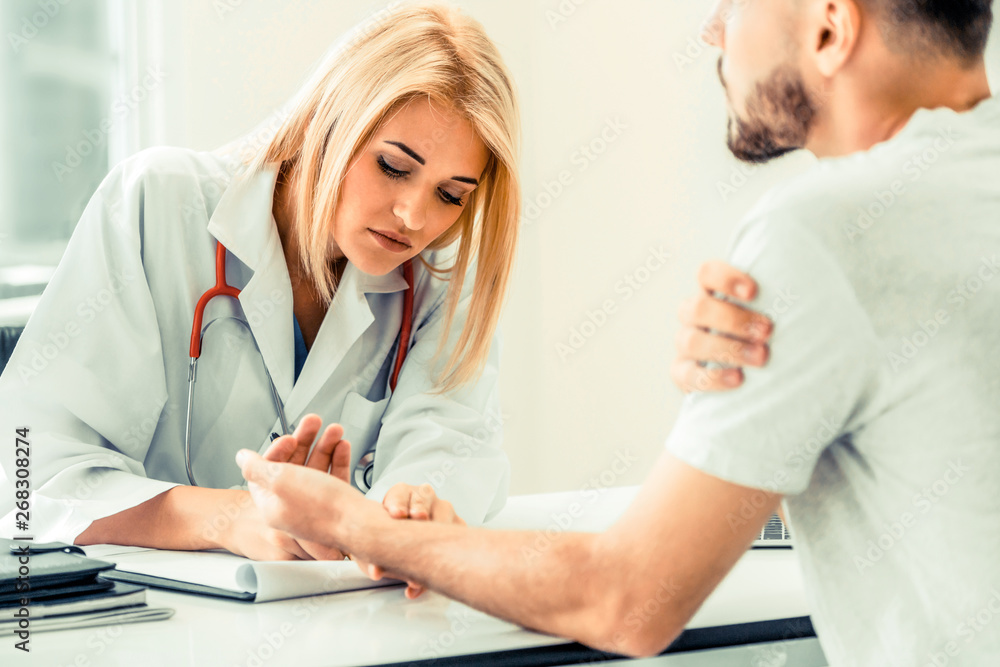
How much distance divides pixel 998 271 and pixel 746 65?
0.32 m

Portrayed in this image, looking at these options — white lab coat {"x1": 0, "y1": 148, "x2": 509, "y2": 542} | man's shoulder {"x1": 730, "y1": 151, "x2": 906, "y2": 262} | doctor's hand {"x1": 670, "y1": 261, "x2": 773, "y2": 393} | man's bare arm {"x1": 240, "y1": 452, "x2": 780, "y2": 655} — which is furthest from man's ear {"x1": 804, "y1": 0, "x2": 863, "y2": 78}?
white lab coat {"x1": 0, "y1": 148, "x2": 509, "y2": 542}

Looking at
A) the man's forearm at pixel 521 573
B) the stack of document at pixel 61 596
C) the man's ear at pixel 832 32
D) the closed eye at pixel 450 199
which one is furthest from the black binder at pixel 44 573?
the man's ear at pixel 832 32

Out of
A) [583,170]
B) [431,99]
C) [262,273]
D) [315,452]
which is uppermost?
[583,170]

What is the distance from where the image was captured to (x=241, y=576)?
0.87 metres

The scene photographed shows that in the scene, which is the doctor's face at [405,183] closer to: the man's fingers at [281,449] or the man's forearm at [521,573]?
the man's fingers at [281,449]

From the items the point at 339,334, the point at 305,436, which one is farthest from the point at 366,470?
the point at 305,436

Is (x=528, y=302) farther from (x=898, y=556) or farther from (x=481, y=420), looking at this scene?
(x=898, y=556)

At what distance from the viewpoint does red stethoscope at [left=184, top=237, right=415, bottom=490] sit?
4.04 ft

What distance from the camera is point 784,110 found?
83 centimetres

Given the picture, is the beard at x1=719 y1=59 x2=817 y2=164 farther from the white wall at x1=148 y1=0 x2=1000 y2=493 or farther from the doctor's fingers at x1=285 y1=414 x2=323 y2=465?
the white wall at x1=148 y1=0 x2=1000 y2=493

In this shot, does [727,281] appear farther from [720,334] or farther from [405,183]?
[405,183]

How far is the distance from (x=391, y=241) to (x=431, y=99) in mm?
227

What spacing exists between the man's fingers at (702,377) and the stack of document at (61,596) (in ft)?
1.70

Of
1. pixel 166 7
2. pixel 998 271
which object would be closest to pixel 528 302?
pixel 166 7
